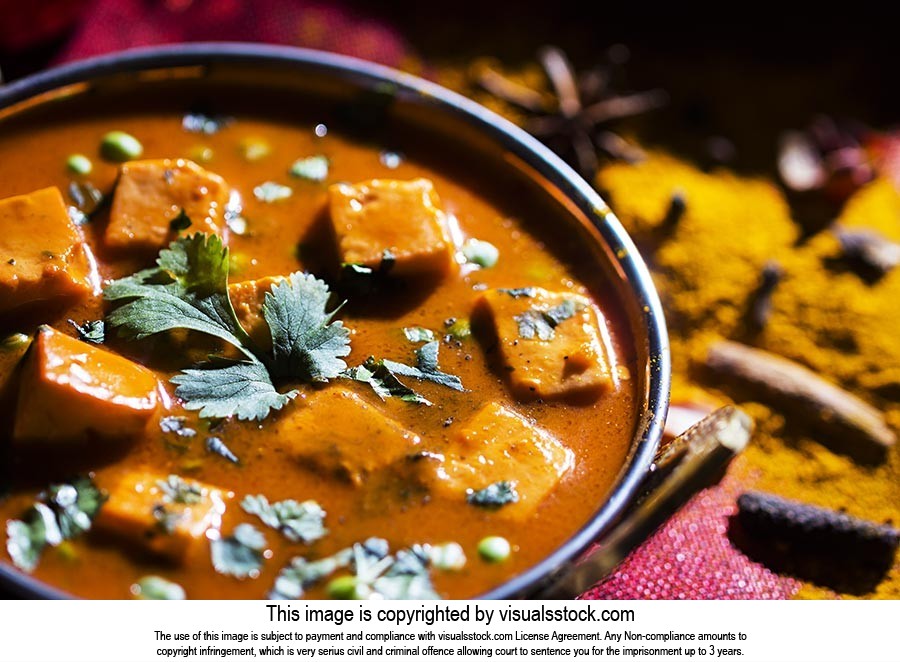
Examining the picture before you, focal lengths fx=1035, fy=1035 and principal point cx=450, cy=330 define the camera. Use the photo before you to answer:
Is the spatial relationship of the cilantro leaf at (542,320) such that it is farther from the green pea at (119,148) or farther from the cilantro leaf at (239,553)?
the green pea at (119,148)

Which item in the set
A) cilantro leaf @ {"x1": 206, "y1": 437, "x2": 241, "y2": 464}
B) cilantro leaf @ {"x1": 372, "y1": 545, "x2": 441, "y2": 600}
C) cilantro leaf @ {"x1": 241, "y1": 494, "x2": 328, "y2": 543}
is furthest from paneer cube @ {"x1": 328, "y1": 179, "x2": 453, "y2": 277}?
cilantro leaf @ {"x1": 372, "y1": 545, "x2": 441, "y2": 600}

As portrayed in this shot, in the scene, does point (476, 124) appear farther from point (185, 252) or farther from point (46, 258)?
point (46, 258)

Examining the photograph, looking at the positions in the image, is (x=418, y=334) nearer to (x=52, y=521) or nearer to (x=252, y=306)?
(x=252, y=306)

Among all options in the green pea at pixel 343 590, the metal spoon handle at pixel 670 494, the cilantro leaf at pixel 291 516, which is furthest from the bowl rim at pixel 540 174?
the cilantro leaf at pixel 291 516
